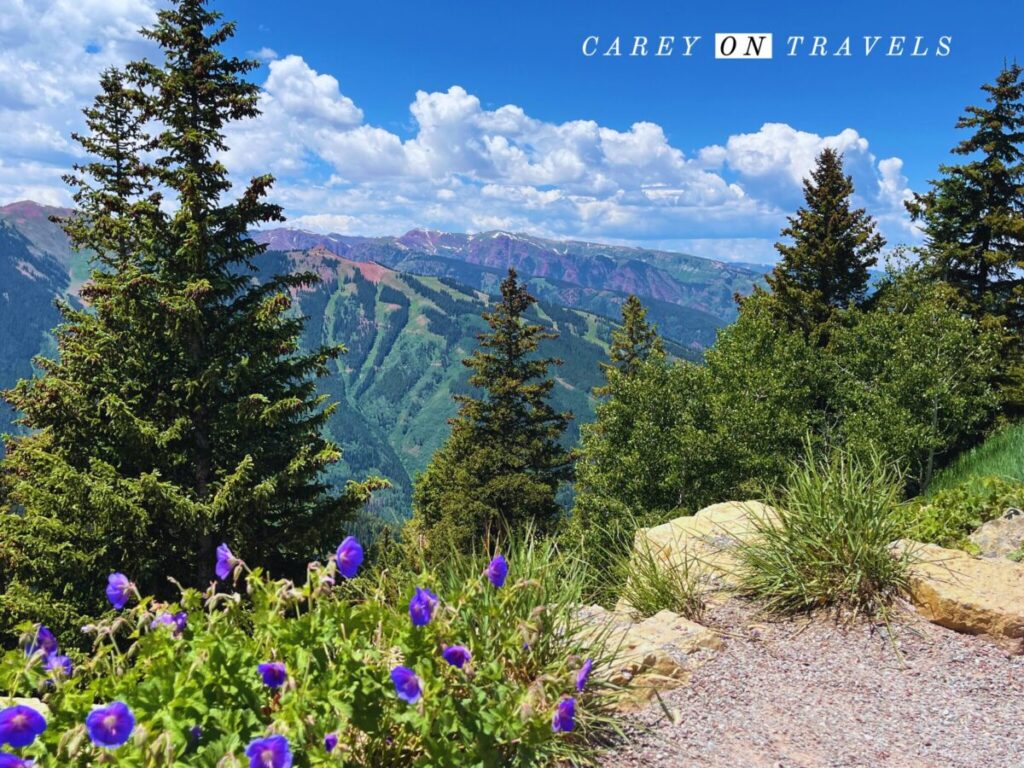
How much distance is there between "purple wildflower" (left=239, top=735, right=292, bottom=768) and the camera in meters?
1.84

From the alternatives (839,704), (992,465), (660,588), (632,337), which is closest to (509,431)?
(632,337)

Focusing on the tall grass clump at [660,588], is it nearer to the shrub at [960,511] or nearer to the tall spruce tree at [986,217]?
the shrub at [960,511]

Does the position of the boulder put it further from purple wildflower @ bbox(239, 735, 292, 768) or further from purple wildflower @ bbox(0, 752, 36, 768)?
purple wildflower @ bbox(0, 752, 36, 768)

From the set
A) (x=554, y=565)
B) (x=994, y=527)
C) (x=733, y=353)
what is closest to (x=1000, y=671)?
(x=994, y=527)

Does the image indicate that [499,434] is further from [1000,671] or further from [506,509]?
[1000,671]

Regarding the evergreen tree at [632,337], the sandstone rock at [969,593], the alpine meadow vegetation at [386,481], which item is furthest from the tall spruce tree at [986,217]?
the sandstone rock at [969,593]

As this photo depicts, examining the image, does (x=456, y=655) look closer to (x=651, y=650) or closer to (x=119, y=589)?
(x=119, y=589)

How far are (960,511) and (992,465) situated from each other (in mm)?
3465

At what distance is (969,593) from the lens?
190 inches

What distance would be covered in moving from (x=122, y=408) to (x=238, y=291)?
→ 3.83 meters

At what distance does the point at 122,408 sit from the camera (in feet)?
42.1

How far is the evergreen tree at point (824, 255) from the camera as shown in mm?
27109

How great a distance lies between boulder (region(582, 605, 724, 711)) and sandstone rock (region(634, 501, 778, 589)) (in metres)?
0.76

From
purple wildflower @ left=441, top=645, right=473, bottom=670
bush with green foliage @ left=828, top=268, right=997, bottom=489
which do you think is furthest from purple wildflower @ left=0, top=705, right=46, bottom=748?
bush with green foliage @ left=828, top=268, right=997, bottom=489
